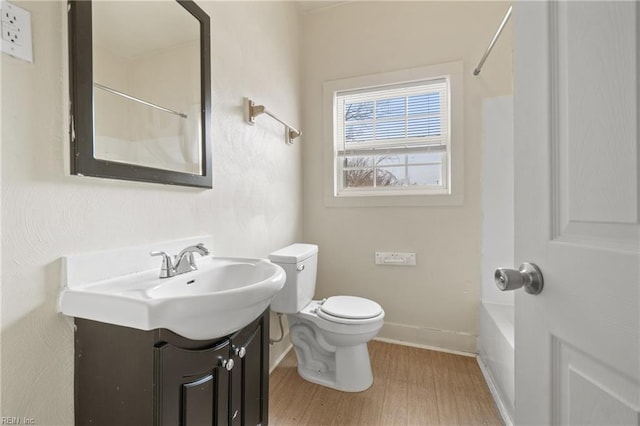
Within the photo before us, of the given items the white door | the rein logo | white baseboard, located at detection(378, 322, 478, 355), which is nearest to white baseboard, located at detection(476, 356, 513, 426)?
white baseboard, located at detection(378, 322, 478, 355)

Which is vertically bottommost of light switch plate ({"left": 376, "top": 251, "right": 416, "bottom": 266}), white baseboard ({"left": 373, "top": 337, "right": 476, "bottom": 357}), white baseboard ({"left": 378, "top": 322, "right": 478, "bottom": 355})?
white baseboard ({"left": 373, "top": 337, "right": 476, "bottom": 357})

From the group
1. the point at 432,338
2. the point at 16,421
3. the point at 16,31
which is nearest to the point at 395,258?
the point at 432,338

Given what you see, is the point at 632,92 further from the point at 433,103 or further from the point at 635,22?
the point at 433,103

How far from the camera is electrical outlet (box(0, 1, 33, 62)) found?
61 centimetres

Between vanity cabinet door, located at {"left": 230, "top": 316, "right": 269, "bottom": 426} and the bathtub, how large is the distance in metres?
1.12

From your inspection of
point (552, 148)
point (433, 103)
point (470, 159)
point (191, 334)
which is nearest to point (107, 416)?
point (191, 334)

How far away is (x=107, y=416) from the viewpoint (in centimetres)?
70

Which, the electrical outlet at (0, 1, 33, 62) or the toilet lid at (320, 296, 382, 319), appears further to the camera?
the toilet lid at (320, 296, 382, 319)

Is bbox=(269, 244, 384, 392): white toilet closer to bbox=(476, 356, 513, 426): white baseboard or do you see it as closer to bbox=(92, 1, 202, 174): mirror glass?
bbox=(476, 356, 513, 426): white baseboard

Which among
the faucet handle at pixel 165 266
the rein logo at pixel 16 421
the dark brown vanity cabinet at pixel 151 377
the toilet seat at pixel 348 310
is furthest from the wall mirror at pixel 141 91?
the toilet seat at pixel 348 310

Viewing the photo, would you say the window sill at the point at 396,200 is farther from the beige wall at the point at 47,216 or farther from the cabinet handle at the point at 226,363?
the cabinet handle at the point at 226,363

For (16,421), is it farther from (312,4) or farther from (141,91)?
(312,4)

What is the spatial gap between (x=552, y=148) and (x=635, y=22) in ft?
0.63

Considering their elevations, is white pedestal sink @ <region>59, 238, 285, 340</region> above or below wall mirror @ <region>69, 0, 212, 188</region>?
below
